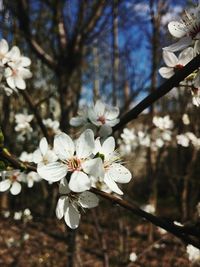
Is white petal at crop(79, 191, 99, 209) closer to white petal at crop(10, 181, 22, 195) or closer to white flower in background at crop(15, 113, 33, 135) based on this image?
white petal at crop(10, 181, 22, 195)

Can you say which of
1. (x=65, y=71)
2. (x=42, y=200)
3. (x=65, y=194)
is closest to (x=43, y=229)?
(x=42, y=200)

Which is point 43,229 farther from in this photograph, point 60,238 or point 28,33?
point 28,33

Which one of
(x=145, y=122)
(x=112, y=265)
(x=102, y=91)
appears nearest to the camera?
(x=112, y=265)

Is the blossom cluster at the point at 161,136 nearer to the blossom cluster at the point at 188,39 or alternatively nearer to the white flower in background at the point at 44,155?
the white flower in background at the point at 44,155

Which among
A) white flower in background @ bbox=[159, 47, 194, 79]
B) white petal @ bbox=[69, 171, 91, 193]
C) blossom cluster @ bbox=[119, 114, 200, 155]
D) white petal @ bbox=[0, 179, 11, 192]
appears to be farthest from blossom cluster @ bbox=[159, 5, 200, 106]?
blossom cluster @ bbox=[119, 114, 200, 155]

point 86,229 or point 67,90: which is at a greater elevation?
point 67,90

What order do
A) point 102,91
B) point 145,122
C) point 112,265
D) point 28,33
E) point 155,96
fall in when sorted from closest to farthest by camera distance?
1. point 155,96
2. point 28,33
3. point 112,265
4. point 145,122
5. point 102,91

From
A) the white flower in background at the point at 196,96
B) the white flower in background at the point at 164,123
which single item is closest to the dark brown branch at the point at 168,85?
the white flower in background at the point at 196,96
